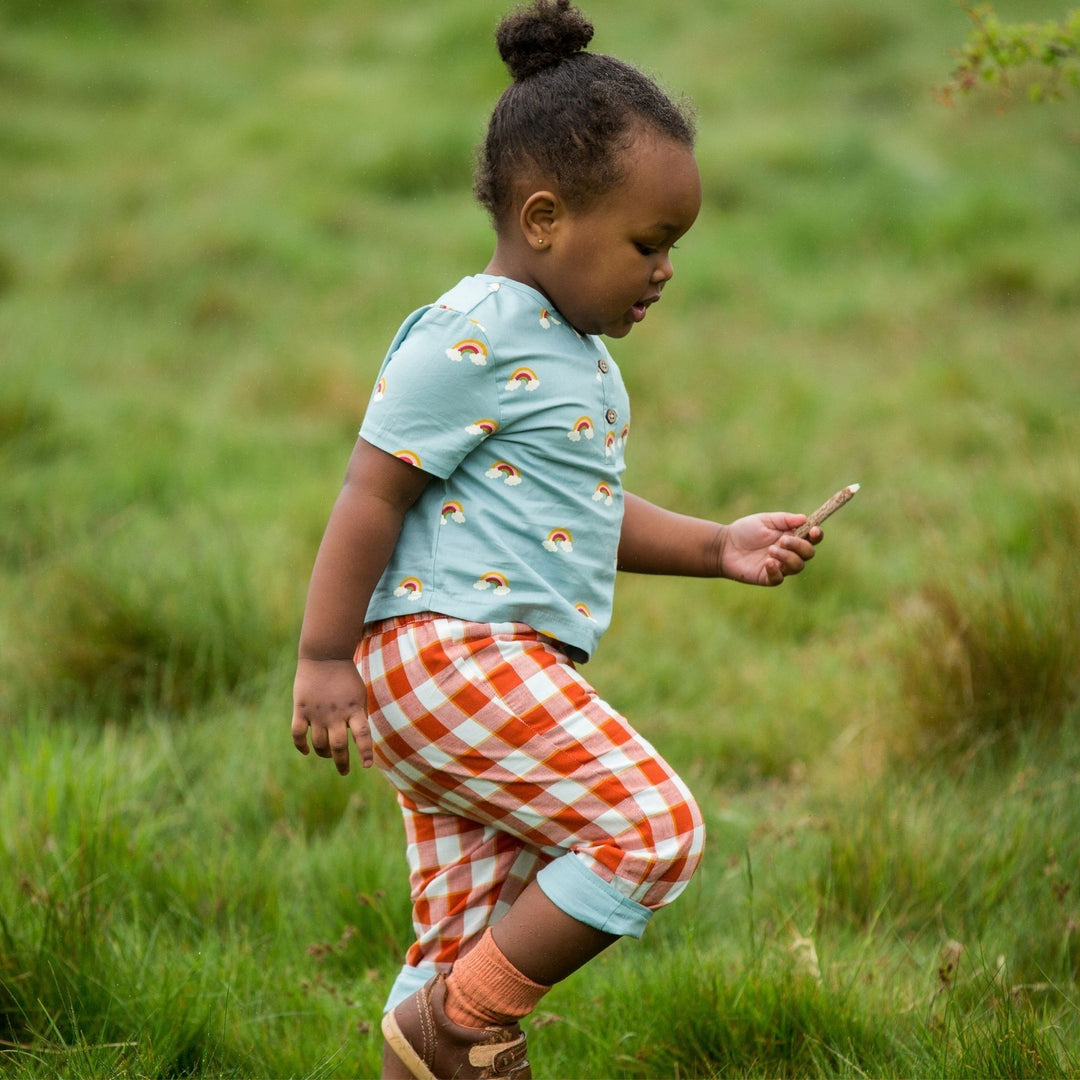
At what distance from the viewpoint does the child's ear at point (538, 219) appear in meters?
1.95

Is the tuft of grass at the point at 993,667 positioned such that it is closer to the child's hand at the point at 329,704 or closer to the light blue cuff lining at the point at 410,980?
the light blue cuff lining at the point at 410,980

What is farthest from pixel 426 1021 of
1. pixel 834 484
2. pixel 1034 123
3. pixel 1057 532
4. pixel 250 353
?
pixel 1034 123

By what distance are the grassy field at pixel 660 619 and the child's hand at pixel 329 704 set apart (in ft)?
1.81

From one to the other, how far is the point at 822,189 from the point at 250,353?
15.1 feet

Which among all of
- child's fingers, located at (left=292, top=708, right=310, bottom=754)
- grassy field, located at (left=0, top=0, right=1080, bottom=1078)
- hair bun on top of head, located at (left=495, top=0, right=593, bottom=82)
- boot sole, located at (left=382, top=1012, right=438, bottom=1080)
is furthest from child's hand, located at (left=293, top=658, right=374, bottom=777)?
hair bun on top of head, located at (left=495, top=0, right=593, bottom=82)

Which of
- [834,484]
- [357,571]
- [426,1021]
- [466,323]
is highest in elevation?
[466,323]

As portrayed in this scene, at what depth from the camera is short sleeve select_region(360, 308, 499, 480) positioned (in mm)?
1861

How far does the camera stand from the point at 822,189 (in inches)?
382

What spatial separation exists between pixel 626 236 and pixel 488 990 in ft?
3.49

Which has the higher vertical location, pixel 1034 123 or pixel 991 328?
pixel 1034 123

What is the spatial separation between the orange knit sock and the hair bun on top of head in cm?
127

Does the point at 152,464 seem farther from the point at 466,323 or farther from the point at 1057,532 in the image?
the point at 466,323

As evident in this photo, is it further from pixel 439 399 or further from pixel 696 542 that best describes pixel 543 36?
pixel 696 542

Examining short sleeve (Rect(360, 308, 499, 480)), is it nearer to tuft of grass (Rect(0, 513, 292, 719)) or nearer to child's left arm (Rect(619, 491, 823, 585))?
child's left arm (Rect(619, 491, 823, 585))
